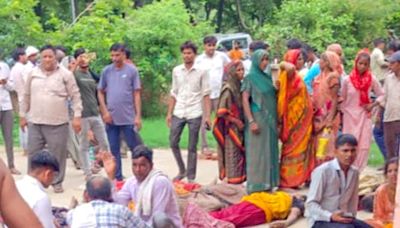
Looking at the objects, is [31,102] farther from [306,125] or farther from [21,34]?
[21,34]

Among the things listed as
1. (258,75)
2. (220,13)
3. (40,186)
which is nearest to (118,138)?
(258,75)

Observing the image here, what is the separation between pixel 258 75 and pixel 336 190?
2.74m

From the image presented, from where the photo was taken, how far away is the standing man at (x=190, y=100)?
419 inches

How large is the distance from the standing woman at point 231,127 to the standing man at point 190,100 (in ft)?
1.46

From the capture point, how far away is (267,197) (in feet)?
30.3

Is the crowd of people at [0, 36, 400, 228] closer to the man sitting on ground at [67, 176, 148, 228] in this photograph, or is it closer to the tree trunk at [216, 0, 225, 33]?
the man sitting on ground at [67, 176, 148, 228]

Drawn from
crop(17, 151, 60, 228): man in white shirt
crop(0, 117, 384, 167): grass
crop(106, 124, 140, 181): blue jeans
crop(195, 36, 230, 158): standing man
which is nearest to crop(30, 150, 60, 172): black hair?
crop(17, 151, 60, 228): man in white shirt

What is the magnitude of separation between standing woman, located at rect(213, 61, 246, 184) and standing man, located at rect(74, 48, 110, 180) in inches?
A: 58.7

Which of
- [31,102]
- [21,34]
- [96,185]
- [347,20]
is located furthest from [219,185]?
[347,20]

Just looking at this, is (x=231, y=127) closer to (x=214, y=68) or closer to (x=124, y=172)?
(x=124, y=172)

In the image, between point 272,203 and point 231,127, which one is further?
point 231,127

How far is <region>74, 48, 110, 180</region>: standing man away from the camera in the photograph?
10.9 meters

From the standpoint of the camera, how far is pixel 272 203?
29.9 feet

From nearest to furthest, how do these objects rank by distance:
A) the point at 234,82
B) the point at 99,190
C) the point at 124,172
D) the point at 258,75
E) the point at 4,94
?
1. the point at 99,190
2. the point at 258,75
3. the point at 234,82
4. the point at 4,94
5. the point at 124,172
